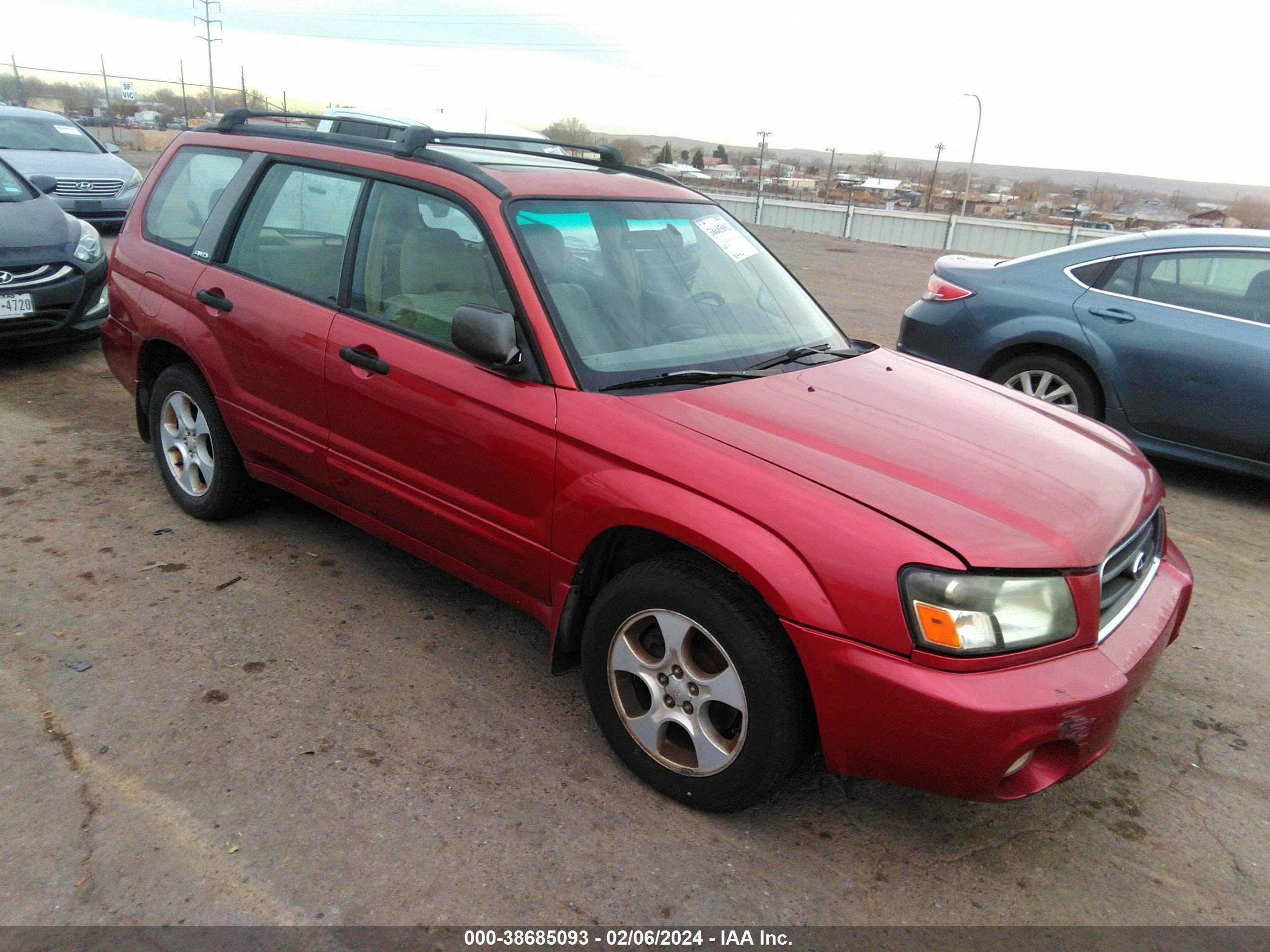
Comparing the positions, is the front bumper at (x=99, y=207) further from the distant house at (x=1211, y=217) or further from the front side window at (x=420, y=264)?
the distant house at (x=1211, y=217)

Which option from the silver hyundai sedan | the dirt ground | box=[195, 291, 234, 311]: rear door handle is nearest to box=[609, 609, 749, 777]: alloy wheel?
the dirt ground

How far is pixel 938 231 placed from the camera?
79.2 feet

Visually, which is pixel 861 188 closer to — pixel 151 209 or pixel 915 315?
pixel 915 315

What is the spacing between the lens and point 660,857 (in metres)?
2.57

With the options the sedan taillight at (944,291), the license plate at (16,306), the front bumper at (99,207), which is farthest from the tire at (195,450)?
the front bumper at (99,207)

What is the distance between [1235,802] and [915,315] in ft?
13.9

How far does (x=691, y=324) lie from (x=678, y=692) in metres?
1.30

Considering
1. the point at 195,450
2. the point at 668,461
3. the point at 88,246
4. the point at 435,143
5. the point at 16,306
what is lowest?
the point at 195,450

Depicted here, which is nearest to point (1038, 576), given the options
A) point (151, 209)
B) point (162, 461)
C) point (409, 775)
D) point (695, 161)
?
point (409, 775)

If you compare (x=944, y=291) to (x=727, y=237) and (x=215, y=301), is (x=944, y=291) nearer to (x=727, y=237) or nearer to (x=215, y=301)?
(x=727, y=237)

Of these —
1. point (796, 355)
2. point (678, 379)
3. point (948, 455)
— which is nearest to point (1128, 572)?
point (948, 455)

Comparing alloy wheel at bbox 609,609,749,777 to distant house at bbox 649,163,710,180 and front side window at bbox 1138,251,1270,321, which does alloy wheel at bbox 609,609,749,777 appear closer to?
front side window at bbox 1138,251,1270,321

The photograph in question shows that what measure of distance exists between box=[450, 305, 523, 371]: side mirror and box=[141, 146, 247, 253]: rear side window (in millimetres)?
1919

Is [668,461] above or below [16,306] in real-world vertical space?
above
